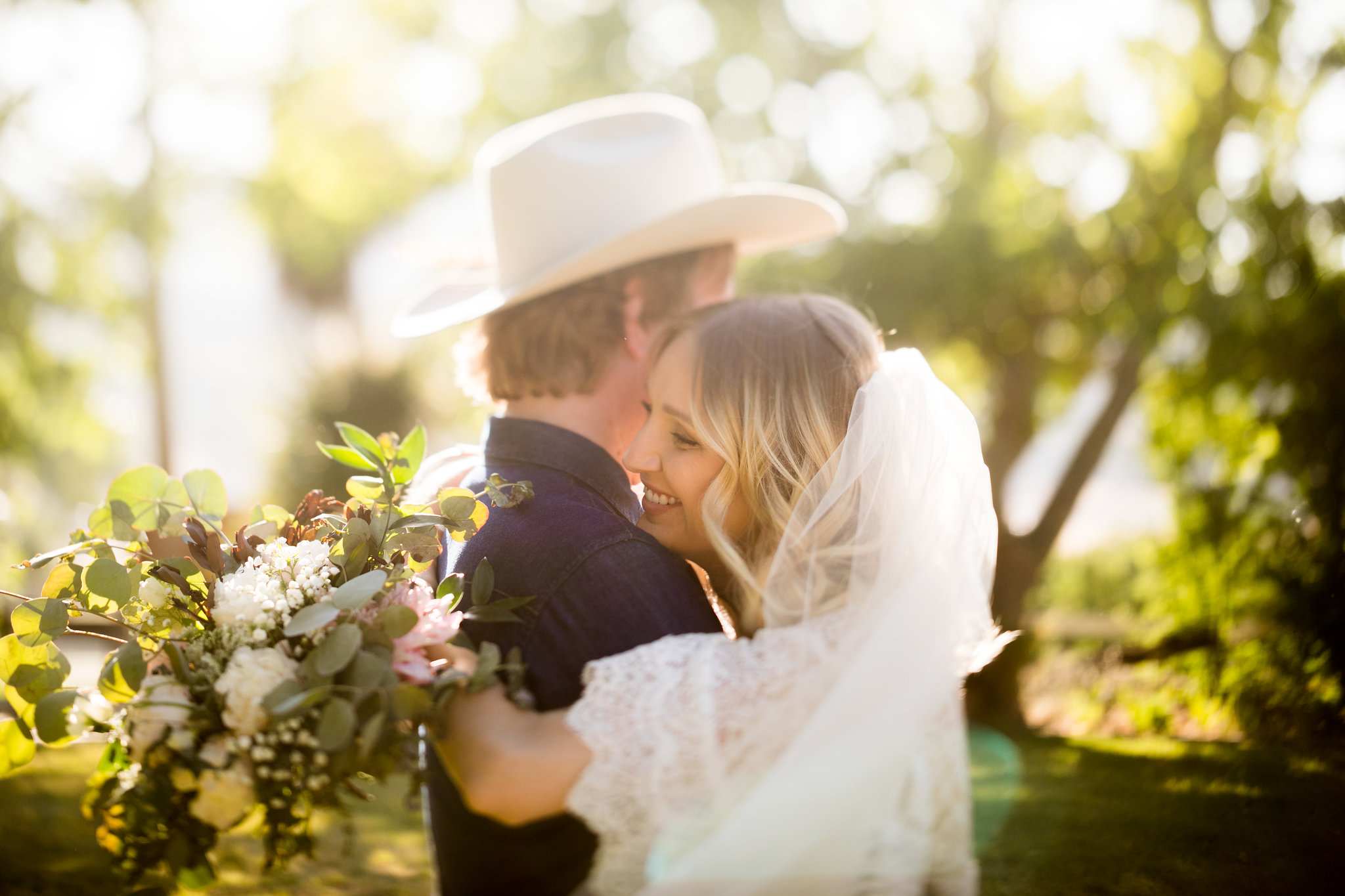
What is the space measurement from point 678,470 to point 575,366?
57 cm

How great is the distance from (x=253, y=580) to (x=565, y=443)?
0.82 meters

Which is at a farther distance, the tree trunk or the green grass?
the tree trunk

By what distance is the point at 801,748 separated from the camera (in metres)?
1.73

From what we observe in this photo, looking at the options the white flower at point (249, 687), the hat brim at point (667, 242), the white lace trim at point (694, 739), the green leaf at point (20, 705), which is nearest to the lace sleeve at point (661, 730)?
the white lace trim at point (694, 739)

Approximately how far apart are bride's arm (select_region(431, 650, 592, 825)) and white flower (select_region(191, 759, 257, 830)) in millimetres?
346

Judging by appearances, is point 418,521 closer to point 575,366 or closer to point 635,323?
point 575,366

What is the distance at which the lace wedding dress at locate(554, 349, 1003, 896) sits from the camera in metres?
1.71

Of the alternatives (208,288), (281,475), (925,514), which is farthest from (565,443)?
(208,288)

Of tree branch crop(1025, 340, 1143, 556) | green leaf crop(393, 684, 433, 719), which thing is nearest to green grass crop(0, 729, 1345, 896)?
green leaf crop(393, 684, 433, 719)

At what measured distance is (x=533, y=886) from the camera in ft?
6.63

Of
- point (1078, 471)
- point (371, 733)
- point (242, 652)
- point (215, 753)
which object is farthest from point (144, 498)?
point (1078, 471)

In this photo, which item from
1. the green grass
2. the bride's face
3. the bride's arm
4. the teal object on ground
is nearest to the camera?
the bride's arm

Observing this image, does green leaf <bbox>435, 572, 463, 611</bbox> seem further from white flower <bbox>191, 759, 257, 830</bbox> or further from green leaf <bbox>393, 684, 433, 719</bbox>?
white flower <bbox>191, 759, 257, 830</bbox>

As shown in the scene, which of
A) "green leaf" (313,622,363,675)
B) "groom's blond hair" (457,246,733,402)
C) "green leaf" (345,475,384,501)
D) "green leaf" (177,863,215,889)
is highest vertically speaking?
"groom's blond hair" (457,246,733,402)
